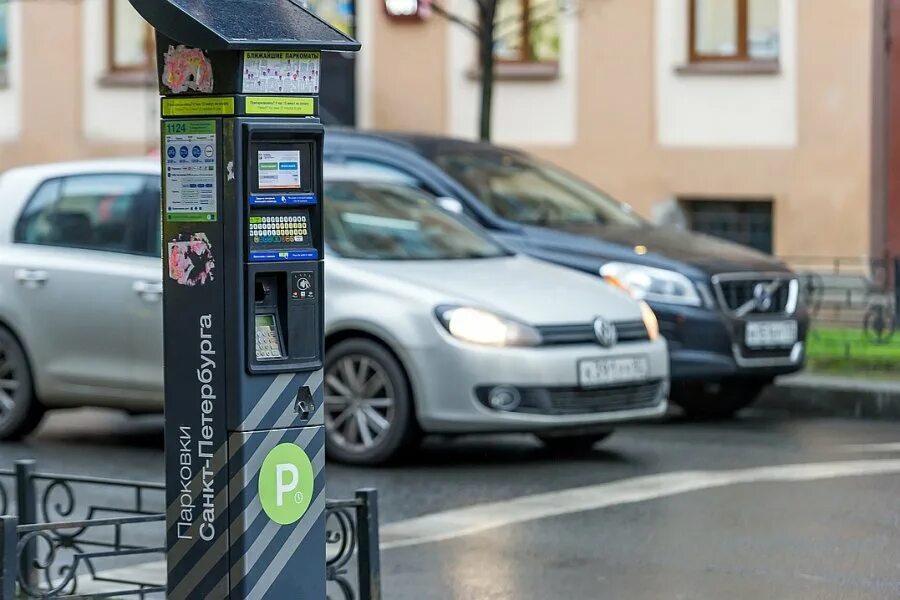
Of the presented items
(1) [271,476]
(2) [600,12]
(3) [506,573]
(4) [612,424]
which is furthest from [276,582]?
(2) [600,12]

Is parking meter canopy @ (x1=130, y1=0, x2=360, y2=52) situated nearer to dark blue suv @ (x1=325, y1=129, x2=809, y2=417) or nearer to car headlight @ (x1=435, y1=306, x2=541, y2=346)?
car headlight @ (x1=435, y1=306, x2=541, y2=346)

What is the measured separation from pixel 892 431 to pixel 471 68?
38.7 ft

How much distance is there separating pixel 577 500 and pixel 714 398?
3.64 m

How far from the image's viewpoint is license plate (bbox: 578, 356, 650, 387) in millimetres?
9461

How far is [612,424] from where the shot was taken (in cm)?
971

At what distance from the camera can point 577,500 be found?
8641 mm

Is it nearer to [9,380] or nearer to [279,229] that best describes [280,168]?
[279,229]

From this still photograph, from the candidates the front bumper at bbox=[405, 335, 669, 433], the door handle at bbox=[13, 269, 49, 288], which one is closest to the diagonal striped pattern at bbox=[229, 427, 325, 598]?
the front bumper at bbox=[405, 335, 669, 433]

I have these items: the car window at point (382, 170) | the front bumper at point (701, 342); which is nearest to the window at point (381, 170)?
the car window at point (382, 170)

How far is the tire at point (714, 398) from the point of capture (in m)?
12.1

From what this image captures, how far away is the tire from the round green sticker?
287 inches

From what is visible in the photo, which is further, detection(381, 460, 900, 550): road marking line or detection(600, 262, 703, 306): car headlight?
detection(600, 262, 703, 306): car headlight

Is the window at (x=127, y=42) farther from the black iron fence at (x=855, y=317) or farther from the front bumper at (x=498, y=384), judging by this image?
the front bumper at (x=498, y=384)

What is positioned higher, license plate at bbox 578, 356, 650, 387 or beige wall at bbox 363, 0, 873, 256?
beige wall at bbox 363, 0, 873, 256
